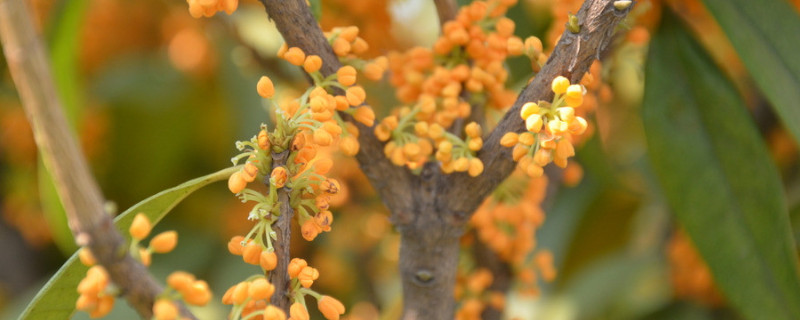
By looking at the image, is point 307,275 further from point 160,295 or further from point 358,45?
point 358,45

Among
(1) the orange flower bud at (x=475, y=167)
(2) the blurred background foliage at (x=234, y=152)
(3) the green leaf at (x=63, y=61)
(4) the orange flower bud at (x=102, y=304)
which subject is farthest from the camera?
(2) the blurred background foliage at (x=234, y=152)

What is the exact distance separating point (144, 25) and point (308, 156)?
1.38 meters

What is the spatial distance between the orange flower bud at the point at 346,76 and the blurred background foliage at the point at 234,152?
20.6 inches

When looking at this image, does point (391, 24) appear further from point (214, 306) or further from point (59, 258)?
point (59, 258)

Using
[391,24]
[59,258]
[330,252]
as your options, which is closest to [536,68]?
[391,24]

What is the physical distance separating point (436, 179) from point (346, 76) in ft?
0.45

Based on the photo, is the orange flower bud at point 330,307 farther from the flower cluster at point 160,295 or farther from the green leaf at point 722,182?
the green leaf at point 722,182

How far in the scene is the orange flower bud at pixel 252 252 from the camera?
0.55m

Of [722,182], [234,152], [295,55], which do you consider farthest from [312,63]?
[234,152]

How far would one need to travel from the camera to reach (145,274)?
0.44 metres

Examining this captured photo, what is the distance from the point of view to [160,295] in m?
0.45

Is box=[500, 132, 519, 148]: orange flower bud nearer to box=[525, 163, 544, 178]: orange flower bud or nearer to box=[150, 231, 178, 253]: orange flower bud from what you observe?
box=[525, 163, 544, 178]: orange flower bud

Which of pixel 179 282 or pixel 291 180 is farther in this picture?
pixel 291 180

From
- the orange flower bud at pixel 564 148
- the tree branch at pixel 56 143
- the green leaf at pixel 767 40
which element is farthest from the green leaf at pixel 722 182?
the tree branch at pixel 56 143
